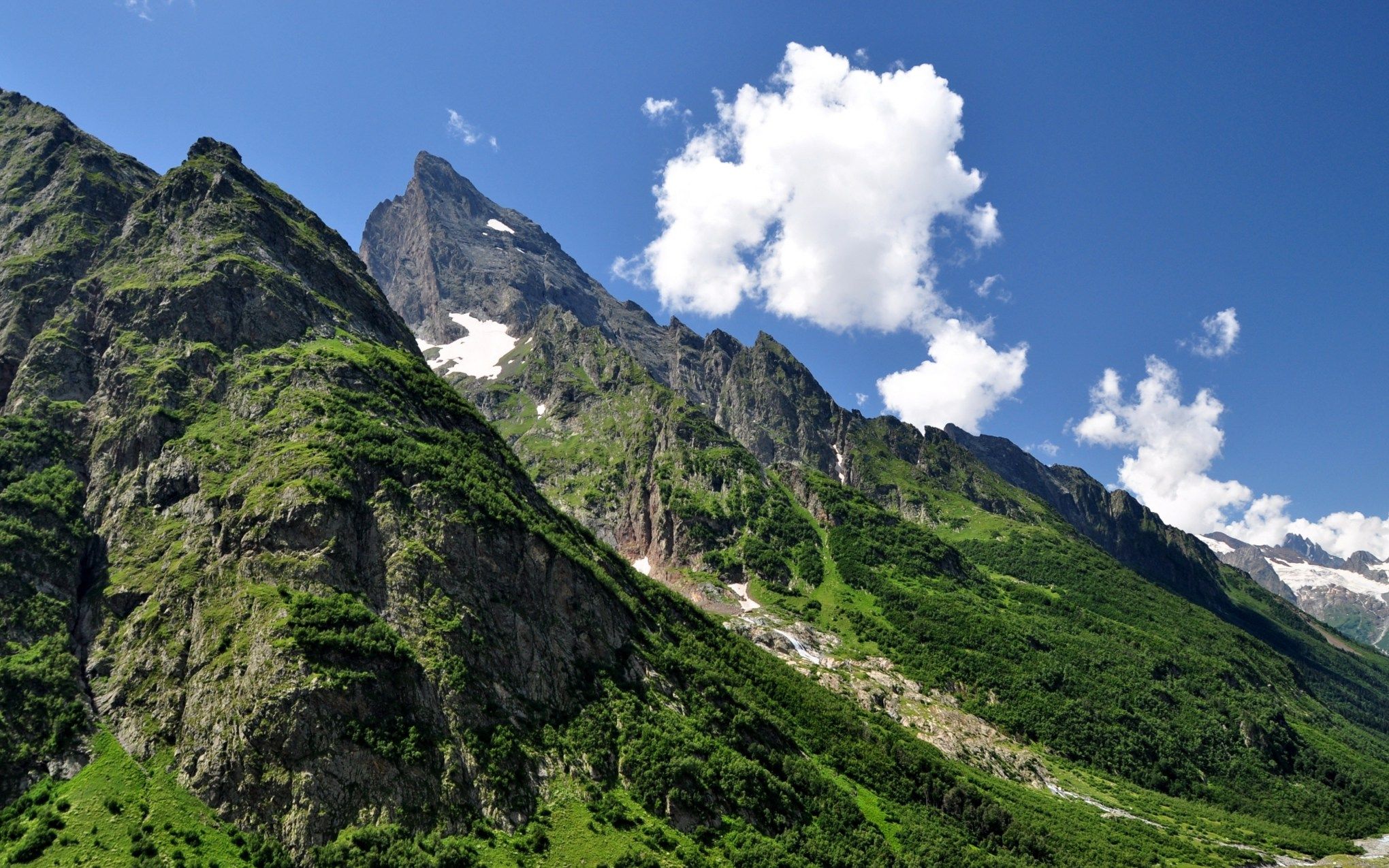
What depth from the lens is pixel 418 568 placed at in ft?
278

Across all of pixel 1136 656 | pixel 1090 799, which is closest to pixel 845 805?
pixel 1090 799

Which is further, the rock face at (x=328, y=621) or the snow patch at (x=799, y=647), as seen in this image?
the snow patch at (x=799, y=647)

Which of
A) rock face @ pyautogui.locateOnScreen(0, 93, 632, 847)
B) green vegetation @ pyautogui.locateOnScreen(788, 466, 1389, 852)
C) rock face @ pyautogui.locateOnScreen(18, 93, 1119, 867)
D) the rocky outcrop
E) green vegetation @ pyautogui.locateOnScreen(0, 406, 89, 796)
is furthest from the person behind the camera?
green vegetation @ pyautogui.locateOnScreen(788, 466, 1389, 852)

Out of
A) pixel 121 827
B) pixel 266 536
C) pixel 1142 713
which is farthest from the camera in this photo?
pixel 1142 713

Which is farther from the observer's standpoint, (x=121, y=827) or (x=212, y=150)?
(x=212, y=150)

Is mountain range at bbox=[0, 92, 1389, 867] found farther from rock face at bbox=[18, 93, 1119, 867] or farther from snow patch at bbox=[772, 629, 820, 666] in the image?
snow patch at bbox=[772, 629, 820, 666]

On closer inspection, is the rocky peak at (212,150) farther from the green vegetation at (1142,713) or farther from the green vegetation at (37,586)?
the green vegetation at (1142,713)

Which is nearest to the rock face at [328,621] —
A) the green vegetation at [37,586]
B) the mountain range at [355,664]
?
the green vegetation at [37,586]

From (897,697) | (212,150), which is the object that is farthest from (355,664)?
(212,150)

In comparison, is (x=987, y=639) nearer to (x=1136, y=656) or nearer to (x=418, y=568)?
(x=1136, y=656)

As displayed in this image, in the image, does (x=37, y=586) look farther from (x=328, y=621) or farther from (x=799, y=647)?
(x=799, y=647)

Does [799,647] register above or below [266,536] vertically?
below

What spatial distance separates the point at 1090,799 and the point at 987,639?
5052cm

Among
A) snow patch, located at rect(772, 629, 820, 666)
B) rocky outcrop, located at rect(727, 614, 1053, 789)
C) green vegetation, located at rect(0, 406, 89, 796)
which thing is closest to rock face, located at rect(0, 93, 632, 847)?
green vegetation, located at rect(0, 406, 89, 796)
